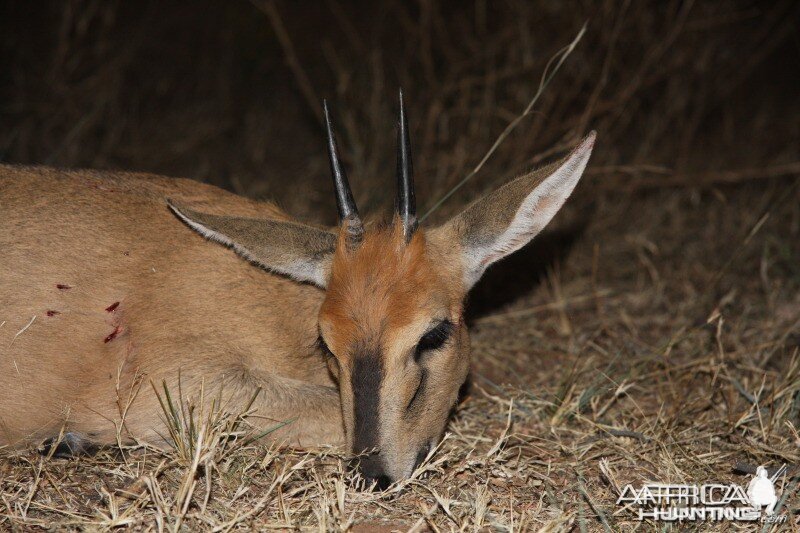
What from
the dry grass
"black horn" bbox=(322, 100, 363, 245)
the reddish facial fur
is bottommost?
the dry grass

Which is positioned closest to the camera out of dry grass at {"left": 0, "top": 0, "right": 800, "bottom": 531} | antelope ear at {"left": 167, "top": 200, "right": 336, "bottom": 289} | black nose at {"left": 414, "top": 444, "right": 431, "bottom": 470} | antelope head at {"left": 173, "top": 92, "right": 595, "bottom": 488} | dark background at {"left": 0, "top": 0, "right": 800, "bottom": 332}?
antelope head at {"left": 173, "top": 92, "right": 595, "bottom": 488}

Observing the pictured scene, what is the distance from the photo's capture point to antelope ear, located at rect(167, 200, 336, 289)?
408cm

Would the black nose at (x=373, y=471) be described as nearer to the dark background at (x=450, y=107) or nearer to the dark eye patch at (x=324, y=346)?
the dark eye patch at (x=324, y=346)

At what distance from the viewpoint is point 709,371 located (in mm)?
5043

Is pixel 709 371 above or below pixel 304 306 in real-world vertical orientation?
below

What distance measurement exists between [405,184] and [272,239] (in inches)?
28.3

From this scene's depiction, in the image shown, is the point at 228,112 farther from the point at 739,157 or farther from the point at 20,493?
the point at 20,493

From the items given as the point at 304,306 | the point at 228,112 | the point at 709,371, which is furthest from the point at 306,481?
the point at 228,112

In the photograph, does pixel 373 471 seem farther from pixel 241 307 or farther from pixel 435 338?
pixel 241 307

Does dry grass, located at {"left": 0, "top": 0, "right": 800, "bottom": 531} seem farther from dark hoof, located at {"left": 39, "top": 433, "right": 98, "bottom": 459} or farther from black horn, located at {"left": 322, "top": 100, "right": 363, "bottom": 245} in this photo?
black horn, located at {"left": 322, "top": 100, "right": 363, "bottom": 245}

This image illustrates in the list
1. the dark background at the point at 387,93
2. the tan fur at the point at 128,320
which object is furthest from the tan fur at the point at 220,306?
the dark background at the point at 387,93

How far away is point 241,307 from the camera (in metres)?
4.29

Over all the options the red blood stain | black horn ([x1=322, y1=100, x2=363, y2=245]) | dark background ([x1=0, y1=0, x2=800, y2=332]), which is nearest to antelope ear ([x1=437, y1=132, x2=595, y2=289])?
black horn ([x1=322, y1=100, x2=363, y2=245])

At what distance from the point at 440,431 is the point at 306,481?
2.24 feet
